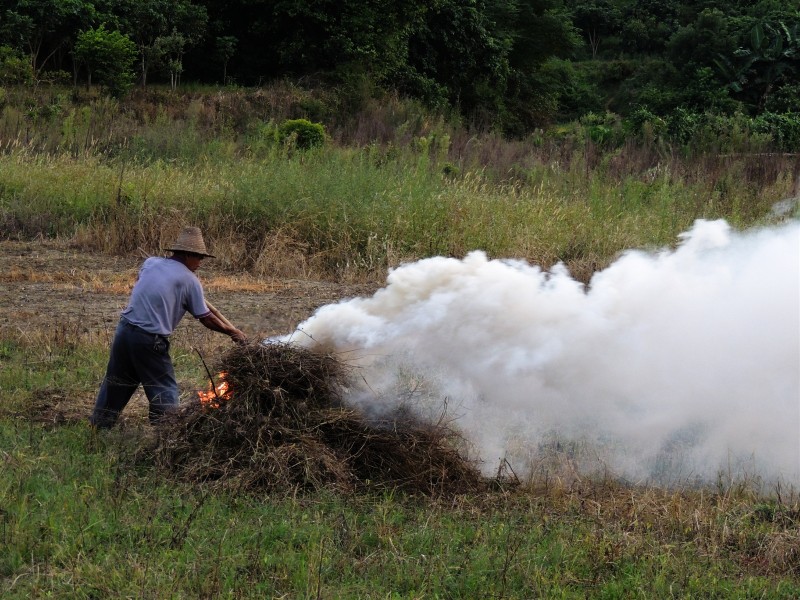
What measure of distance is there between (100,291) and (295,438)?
23.1 ft

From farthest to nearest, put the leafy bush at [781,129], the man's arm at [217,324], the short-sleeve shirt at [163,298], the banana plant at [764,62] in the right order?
the banana plant at [764,62]
the leafy bush at [781,129]
the man's arm at [217,324]
the short-sleeve shirt at [163,298]

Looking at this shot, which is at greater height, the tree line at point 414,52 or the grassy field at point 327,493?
the tree line at point 414,52

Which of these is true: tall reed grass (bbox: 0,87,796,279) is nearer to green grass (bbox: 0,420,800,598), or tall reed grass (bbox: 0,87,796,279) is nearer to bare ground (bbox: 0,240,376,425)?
bare ground (bbox: 0,240,376,425)

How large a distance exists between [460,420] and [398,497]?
3.29ft

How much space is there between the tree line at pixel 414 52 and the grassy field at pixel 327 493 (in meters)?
9.04

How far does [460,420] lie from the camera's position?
756cm

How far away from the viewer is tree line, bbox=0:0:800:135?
95.3 feet

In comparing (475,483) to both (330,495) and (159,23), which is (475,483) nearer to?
(330,495)

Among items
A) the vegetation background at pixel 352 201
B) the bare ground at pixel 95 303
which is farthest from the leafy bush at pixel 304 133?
the bare ground at pixel 95 303

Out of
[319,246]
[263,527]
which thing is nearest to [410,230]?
[319,246]

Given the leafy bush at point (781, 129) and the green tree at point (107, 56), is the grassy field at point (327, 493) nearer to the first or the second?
the leafy bush at point (781, 129)

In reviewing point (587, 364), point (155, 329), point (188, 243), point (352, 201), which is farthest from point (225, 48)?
point (587, 364)

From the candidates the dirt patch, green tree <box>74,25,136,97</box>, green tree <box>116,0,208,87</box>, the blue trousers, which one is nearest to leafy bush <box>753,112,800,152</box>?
the dirt patch

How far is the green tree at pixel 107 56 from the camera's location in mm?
27484
